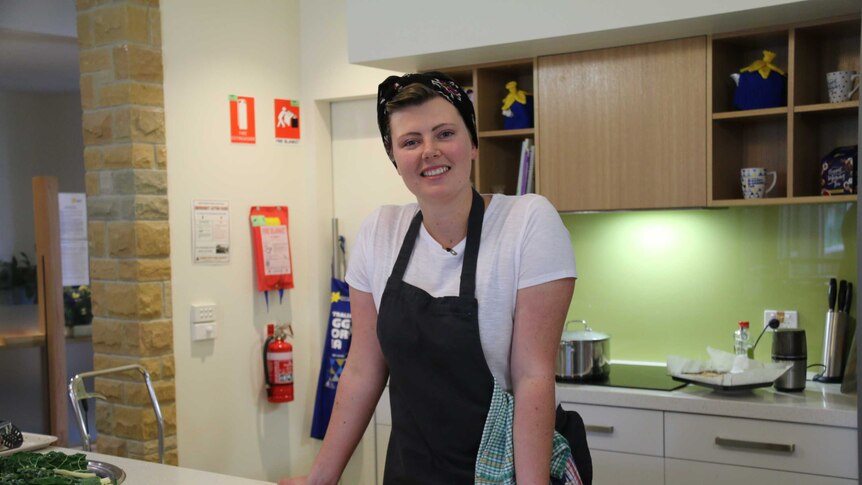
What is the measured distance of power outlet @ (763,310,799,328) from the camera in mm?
3314

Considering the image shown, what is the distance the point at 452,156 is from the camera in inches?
68.3

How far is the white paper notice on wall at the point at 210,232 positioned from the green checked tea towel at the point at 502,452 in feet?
7.75

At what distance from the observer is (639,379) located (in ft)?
10.8

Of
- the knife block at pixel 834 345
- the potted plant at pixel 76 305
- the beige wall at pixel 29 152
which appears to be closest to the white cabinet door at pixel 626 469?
the knife block at pixel 834 345

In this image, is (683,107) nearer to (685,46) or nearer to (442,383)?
(685,46)

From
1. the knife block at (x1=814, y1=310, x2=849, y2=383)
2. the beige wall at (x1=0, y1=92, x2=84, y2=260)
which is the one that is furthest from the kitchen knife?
the beige wall at (x1=0, y1=92, x2=84, y2=260)

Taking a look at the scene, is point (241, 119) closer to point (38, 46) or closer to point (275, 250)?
point (275, 250)

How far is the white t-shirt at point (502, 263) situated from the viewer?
5.56 feet

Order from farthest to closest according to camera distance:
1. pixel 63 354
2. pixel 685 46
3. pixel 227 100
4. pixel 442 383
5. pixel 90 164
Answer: pixel 63 354
pixel 227 100
pixel 90 164
pixel 685 46
pixel 442 383

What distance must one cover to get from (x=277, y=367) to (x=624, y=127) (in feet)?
6.24

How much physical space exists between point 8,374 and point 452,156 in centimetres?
491

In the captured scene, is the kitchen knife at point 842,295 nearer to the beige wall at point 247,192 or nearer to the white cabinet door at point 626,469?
the white cabinet door at point 626,469

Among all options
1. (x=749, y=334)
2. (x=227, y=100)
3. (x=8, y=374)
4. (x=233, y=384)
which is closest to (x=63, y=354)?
(x=8, y=374)

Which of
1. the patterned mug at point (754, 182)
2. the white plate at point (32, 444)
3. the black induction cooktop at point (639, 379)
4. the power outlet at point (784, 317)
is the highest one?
the patterned mug at point (754, 182)
